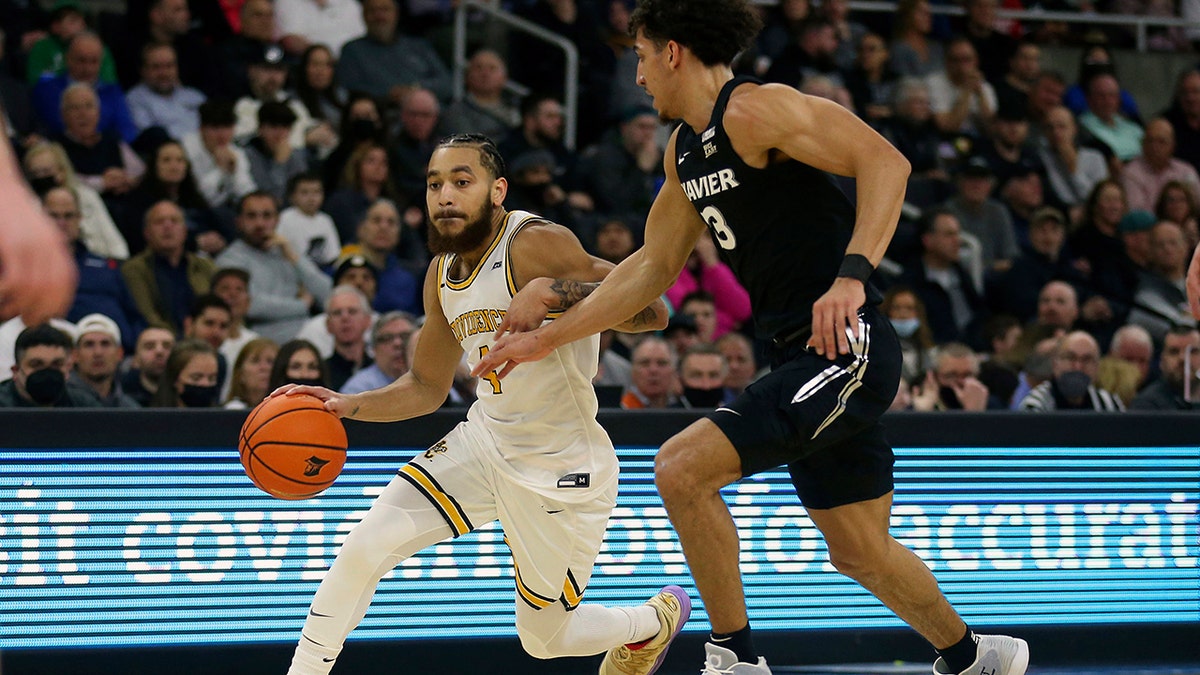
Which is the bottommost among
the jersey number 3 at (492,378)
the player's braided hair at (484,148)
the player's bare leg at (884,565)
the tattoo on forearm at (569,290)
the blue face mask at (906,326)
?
the blue face mask at (906,326)

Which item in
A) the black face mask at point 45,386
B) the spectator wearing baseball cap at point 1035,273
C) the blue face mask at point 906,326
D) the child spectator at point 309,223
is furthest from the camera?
the spectator wearing baseball cap at point 1035,273

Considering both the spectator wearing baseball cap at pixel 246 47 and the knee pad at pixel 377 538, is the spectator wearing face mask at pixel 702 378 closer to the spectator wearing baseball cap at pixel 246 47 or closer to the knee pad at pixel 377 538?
the knee pad at pixel 377 538

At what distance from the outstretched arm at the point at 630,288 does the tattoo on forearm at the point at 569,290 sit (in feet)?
0.16

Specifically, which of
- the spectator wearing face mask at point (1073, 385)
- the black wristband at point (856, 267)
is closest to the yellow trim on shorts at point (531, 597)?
the black wristband at point (856, 267)

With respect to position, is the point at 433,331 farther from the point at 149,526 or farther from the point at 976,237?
the point at 976,237

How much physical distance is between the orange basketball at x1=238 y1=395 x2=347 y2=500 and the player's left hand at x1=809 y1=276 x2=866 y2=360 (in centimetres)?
176

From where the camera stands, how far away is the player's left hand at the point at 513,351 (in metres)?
4.92

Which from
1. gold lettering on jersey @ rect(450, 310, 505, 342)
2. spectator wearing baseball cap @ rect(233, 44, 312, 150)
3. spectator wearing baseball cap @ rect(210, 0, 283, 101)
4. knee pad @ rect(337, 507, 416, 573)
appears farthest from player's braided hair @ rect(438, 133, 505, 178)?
spectator wearing baseball cap @ rect(210, 0, 283, 101)

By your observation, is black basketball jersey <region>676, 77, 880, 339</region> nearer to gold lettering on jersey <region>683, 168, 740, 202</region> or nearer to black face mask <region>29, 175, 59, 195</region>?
gold lettering on jersey <region>683, 168, 740, 202</region>

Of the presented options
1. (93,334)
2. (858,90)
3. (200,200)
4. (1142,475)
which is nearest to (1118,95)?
(858,90)

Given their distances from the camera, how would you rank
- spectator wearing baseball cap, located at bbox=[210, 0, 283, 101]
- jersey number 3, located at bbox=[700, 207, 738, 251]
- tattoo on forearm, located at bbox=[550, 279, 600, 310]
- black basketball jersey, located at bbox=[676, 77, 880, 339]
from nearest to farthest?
black basketball jersey, located at bbox=[676, 77, 880, 339], jersey number 3, located at bbox=[700, 207, 738, 251], tattoo on forearm, located at bbox=[550, 279, 600, 310], spectator wearing baseball cap, located at bbox=[210, 0, 283, 101]

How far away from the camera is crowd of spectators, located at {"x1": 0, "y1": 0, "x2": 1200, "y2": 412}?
8.64 metres

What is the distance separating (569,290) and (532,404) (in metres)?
0.47

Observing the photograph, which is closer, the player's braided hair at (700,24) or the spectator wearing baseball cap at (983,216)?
the player's braided hair at (700,24)
